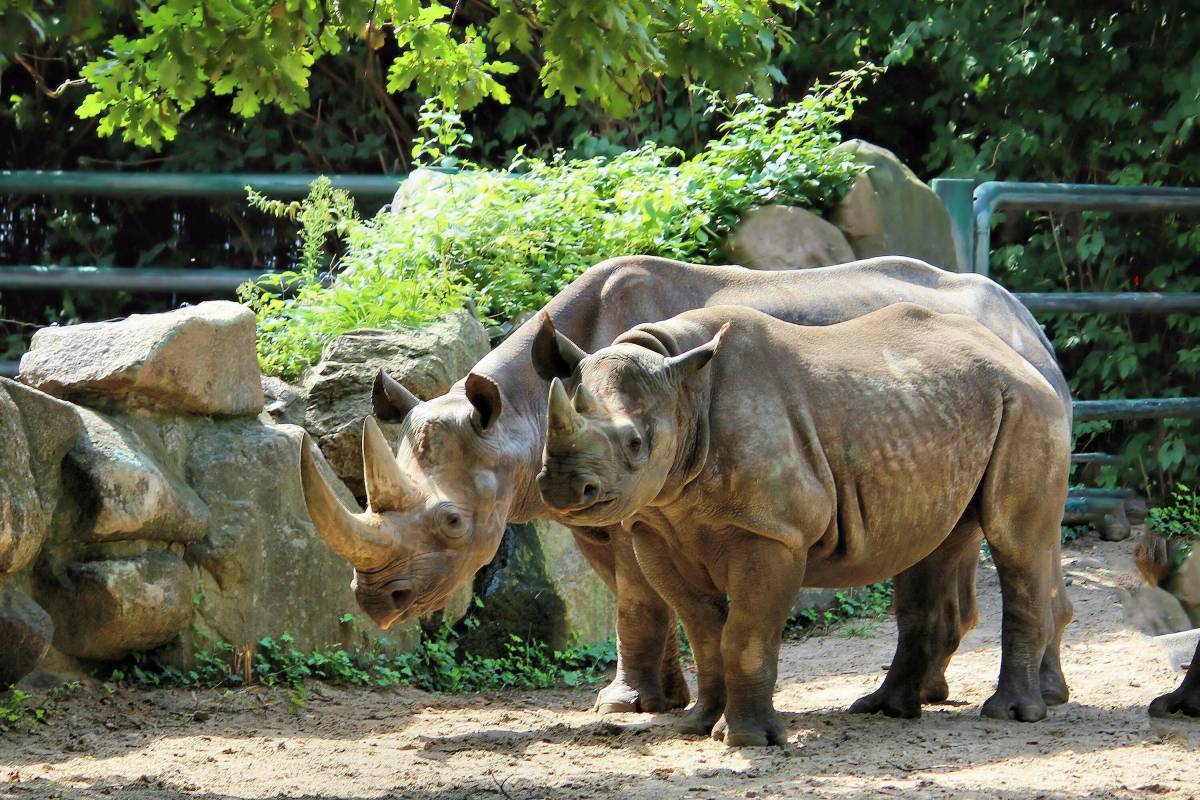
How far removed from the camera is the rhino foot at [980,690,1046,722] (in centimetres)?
605

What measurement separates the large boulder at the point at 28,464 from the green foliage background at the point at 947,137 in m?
5.12

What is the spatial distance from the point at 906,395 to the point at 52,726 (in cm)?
310

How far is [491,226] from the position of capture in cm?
832

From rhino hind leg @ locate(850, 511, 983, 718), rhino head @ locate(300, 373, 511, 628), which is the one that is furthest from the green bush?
rhino hind leg @ locate(850, 511, 983, 718)

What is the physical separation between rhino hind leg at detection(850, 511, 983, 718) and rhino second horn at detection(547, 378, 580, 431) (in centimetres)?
192

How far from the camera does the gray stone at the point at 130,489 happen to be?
6.29m

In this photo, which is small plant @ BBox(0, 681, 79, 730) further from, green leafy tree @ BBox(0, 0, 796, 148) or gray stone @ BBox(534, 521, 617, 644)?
gray stone @ BBox(534, 521, 617, 644)

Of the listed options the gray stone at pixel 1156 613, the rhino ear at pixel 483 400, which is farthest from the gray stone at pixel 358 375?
the gray stone at pixel 1156 613

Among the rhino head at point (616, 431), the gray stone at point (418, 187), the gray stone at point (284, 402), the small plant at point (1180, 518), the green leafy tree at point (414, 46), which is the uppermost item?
the green leafy tree at point (414, 46)

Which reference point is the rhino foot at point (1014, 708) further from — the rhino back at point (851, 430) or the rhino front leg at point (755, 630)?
the rhino front leg at point (755, 630)

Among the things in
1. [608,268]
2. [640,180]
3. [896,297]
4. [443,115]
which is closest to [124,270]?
[443,115]

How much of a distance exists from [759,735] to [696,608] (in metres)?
0.53

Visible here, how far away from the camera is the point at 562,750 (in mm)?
5637

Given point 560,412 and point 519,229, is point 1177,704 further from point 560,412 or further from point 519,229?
point 519,229
